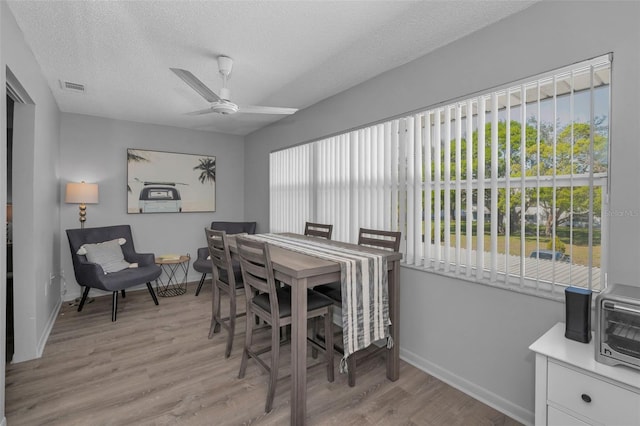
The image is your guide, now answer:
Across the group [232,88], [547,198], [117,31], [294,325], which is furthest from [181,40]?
[547,198]

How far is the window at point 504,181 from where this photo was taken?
1697mm

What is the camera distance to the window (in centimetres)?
170

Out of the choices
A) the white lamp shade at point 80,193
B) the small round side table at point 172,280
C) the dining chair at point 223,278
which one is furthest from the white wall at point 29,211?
the small round side table at point 172,280

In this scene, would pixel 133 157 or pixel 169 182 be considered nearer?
pixel 133 157

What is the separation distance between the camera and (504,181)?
2.02 m

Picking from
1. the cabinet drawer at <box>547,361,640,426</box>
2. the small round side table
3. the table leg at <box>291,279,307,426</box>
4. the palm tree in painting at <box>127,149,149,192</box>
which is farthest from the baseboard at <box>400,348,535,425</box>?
the palm tree in painting at <box>127,149,149,192</box>

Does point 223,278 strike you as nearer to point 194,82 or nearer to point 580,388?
point 194,82

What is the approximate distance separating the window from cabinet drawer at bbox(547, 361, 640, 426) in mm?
618

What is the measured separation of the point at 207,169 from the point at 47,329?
9.83ft

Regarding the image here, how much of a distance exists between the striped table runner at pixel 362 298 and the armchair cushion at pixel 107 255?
2929 mm

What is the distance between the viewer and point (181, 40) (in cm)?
230

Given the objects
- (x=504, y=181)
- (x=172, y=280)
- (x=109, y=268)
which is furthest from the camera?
(x=172, y=280)

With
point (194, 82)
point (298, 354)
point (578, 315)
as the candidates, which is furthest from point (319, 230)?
point (578, 315)

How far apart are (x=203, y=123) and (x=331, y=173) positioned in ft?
8.12
